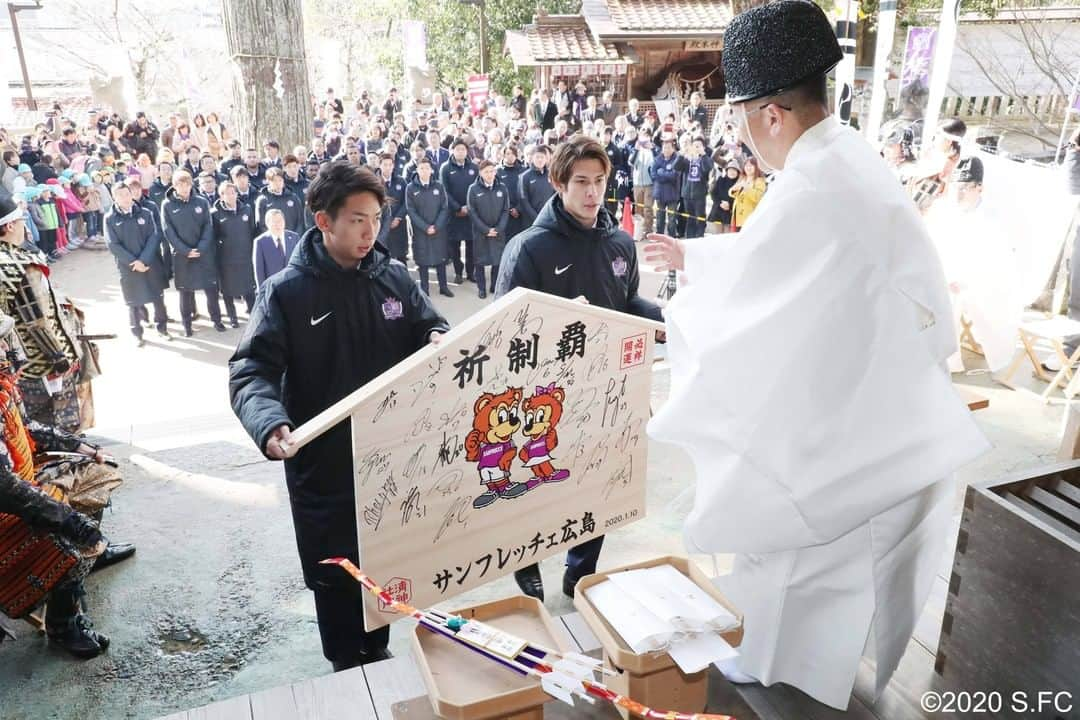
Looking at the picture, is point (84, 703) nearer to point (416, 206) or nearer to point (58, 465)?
point (58, 465)

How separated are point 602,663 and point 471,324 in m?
1.09

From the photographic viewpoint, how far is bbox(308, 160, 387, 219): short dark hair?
8.48 feet

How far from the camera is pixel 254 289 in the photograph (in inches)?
364

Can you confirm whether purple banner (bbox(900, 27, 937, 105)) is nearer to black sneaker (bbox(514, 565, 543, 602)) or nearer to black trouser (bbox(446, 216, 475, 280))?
black trouser (bbox(446, 216, 475, 280))

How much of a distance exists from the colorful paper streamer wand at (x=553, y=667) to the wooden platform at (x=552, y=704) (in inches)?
7.8

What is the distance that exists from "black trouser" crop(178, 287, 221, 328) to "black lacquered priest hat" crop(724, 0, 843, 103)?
8023mm

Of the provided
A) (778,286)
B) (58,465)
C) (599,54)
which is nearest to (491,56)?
(599,54)

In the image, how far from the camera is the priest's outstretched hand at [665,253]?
2.17 meters

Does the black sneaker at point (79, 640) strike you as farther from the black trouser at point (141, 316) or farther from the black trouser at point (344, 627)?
the black trouser at point (141, 316)

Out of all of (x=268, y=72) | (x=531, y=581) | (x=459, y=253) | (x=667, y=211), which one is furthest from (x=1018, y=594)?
(x=667, y=211)

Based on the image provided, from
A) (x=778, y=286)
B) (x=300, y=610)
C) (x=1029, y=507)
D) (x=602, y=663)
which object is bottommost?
(x=300, y=610)

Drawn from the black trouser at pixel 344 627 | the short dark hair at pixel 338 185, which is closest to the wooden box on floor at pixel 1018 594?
the black trouser at pixel 344 627

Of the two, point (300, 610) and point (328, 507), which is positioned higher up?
point (328, 507)

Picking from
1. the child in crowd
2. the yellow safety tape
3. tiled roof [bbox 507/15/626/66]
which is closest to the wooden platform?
the yellow safety tape
